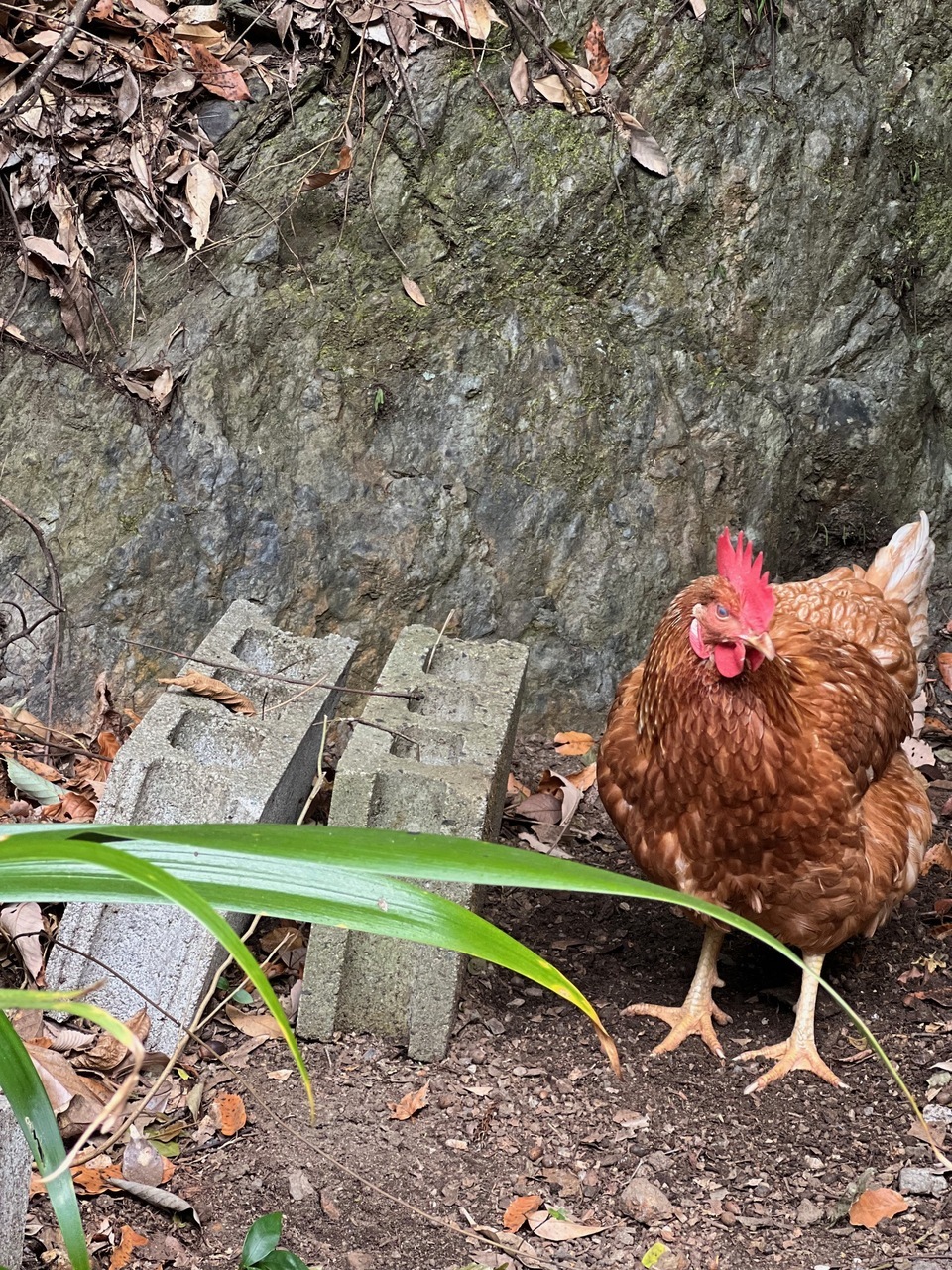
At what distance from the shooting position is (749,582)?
8.80 ft

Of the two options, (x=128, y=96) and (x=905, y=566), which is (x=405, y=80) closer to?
(x=128, y=96)

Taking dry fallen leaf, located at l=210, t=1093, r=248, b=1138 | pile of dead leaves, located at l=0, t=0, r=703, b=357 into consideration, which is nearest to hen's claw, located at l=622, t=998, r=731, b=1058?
dry fallen leaf, located at l=210, t=1093, r=248, b=1138

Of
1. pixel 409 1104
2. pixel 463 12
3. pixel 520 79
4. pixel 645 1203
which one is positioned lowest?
pixel 409 1104

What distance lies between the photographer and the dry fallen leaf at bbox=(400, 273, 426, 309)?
414 cm

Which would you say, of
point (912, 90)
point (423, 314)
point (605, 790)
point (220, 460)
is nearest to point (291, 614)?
point (220, 460)

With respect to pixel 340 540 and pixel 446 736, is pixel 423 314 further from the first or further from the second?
pixel 446 736

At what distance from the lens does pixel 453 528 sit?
417cm

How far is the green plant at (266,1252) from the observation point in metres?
2.18

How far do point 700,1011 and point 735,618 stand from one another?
1129 millimetres

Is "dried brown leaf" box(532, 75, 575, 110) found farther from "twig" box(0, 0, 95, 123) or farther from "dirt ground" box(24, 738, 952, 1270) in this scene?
"dirt ground" box(24, 738, 952, 1270)

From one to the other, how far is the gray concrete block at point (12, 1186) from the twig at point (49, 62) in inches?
118

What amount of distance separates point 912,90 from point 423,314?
2107mm

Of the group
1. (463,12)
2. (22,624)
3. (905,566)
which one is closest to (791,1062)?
(905,566)

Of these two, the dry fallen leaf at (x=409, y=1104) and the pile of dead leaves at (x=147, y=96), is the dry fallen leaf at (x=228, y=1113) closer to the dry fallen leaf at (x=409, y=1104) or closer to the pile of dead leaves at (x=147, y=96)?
the dry fallen leaf at (x=409, y=1104)
